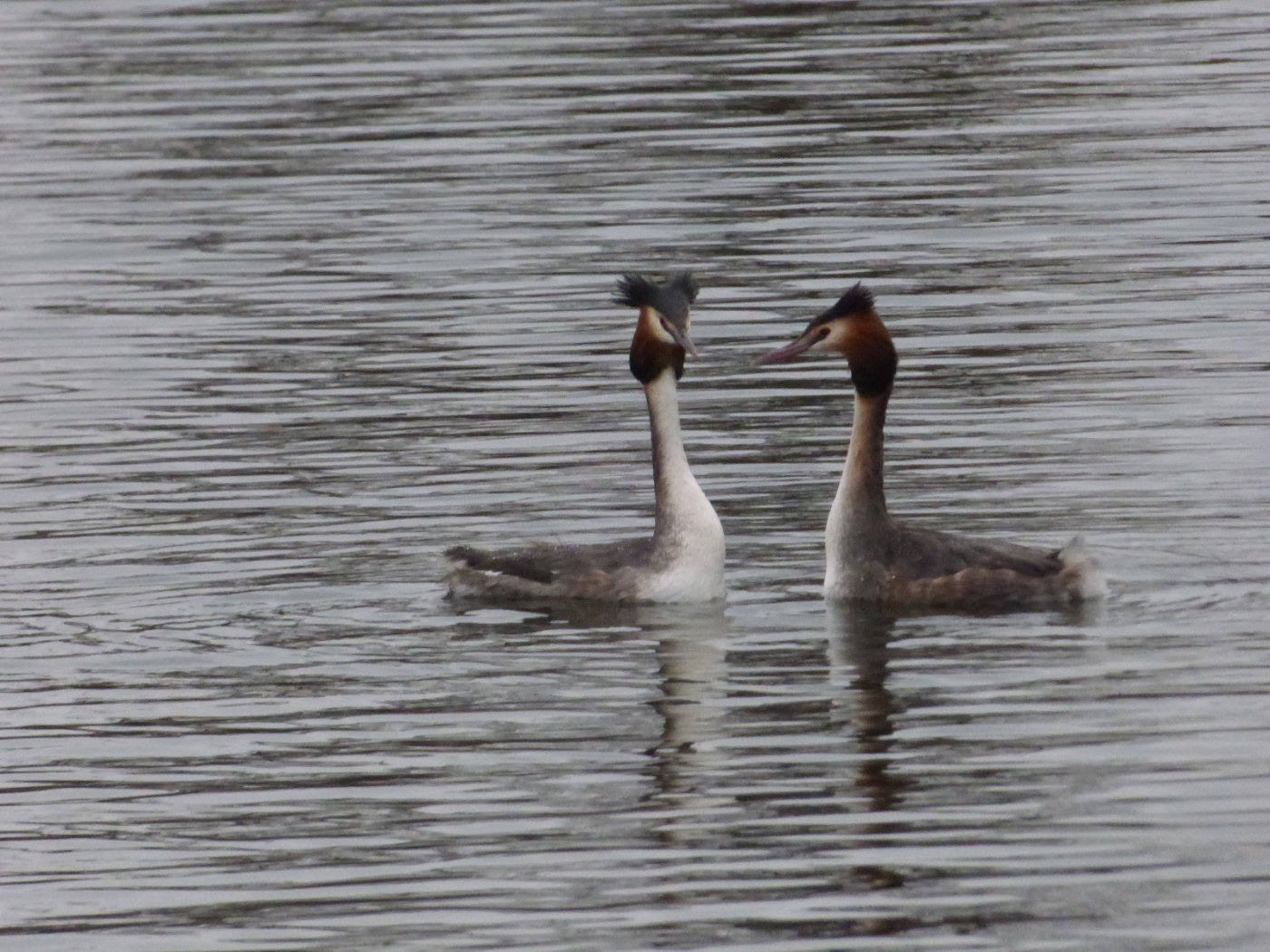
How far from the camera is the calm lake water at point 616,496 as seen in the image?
9.52 m

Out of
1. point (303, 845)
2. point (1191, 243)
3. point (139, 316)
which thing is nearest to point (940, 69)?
point (1191, 243)

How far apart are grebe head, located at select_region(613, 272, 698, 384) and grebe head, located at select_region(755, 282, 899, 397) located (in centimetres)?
42

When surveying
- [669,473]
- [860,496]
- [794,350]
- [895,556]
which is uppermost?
[794,350]

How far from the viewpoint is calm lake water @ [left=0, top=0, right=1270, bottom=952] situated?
9516 mm

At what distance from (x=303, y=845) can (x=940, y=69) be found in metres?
21.7

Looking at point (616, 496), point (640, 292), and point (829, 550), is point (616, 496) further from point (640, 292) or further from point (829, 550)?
point (829, 550)

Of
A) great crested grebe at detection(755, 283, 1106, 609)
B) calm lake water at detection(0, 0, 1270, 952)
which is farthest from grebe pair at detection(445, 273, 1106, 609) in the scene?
calm lake water at detection(0, 0, 1270, 952)

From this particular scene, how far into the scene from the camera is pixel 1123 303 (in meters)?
19.8

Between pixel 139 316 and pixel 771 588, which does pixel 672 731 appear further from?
pixel 139 316

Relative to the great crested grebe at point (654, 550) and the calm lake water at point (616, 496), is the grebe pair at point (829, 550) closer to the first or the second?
the great crested grebe at point (654, 550)

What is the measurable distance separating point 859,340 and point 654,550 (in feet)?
4.84

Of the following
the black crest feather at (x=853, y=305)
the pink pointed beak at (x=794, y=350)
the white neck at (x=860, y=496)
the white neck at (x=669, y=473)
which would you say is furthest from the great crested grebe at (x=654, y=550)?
the black crest feather at (x=853, y=305)

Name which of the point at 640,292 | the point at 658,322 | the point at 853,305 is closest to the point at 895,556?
the point at 853,305

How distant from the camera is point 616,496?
611 inches
